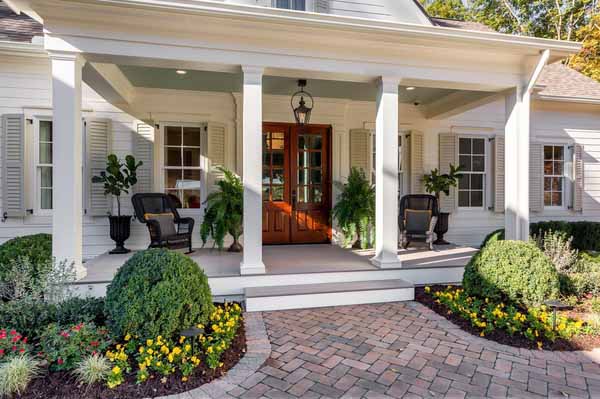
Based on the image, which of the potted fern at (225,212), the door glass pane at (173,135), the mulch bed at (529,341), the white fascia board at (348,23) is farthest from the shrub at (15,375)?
the door glass pane at (173,135)

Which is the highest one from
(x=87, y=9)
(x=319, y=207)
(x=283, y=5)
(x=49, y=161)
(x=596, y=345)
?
(x=283, y=5)

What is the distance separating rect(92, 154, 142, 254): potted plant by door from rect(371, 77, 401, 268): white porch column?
370 cm

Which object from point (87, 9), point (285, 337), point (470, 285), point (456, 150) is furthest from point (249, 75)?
point (456, 150)

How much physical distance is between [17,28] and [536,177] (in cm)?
1016

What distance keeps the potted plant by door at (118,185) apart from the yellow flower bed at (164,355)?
305 centimetres

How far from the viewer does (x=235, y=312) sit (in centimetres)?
336

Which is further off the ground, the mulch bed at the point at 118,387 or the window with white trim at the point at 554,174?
the window with white trim at the point at 554,174

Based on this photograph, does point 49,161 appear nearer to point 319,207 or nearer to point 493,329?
point 319,207

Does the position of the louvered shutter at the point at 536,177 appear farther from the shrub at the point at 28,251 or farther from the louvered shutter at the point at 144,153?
the shrub at the point at 28,251

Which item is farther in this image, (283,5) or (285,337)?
(283,5)

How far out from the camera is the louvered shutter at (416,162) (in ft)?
22.3

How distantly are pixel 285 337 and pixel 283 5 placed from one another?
4.77 metres

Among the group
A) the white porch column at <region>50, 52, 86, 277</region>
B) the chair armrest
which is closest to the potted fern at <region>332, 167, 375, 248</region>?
the chair armrest

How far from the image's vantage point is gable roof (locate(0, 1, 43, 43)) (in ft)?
17.6
